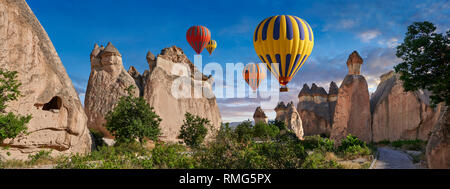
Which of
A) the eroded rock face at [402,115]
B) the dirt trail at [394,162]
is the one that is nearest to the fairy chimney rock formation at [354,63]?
the eroded rock face at [402,115]

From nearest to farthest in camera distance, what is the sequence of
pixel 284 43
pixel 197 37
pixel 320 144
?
pixel 320 144 → pixel 284 43 → pixel 197 37

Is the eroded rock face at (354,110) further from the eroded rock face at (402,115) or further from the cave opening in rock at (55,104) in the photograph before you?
the cave opening in rock at (55,104)

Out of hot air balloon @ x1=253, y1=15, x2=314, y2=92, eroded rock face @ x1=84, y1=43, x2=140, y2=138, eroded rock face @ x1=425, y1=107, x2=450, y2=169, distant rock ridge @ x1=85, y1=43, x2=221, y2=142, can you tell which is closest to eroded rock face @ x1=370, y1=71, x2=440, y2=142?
hot air balloon @ x1=253, y1=15, x2=314, y2=92

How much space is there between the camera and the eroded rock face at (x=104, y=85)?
23.3 metres

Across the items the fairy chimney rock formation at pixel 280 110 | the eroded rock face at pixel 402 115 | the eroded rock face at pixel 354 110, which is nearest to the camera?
the eroded rock face at pixel 354 110

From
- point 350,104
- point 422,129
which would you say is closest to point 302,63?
point 350,104

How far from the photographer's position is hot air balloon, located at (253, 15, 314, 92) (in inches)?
747

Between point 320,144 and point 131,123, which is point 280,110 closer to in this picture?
point 320,144

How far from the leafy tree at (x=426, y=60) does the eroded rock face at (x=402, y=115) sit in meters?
19.3

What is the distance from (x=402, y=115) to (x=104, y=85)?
28.7 meters

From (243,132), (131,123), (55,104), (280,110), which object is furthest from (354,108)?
(280,110)

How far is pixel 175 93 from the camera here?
1123 inches
